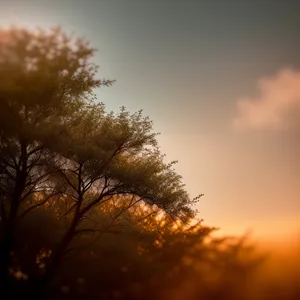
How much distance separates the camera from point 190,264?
1434 centimetres

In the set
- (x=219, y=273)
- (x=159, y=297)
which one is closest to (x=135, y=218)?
(x=159, y=297)

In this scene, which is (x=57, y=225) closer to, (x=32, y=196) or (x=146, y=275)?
(x=32, y=196)

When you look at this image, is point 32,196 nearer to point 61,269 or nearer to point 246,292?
point 61,269

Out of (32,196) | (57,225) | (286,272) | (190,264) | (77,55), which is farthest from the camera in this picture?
(32,196)

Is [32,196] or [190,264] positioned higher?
[32,196]

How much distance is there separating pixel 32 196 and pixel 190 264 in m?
10.5

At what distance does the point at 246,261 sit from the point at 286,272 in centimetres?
139

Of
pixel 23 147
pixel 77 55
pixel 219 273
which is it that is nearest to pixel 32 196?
pixel 23 147

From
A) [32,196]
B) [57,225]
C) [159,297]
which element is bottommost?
[159,297]

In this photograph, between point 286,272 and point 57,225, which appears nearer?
point 286,272

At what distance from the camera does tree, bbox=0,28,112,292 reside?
1534 centimetres

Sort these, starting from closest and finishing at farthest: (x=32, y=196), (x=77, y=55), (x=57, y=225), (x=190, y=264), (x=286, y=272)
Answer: (x=286, y=272) < (x=190, y=264) < (x=77, y=55) < (x=57, y=225) < (x=32, y=196)

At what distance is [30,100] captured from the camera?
654 inches

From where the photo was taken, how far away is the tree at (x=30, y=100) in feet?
50.3
